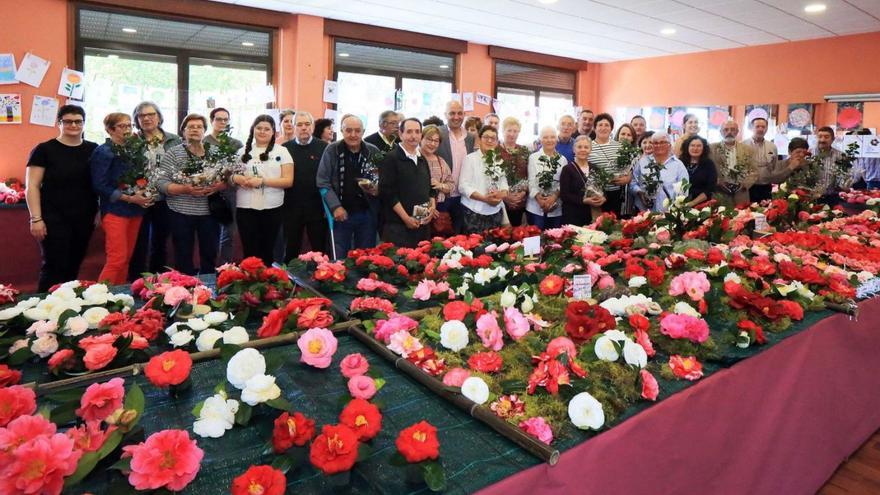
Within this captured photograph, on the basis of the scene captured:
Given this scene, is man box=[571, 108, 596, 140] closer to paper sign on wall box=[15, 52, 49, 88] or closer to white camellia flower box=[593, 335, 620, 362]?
white camellia flower box=[593, 335, 620, 362]

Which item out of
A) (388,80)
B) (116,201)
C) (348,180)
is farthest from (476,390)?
(388,80)

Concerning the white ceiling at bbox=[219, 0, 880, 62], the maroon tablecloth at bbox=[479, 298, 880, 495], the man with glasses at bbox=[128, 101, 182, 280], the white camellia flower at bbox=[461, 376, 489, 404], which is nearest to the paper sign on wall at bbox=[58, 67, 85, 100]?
the white ceiling at bbox=[219, 0, 880, 62]

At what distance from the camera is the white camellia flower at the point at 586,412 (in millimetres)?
1205

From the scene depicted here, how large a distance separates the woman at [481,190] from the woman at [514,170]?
66 millimetres

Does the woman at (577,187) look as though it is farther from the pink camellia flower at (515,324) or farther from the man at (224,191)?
the pink camellia flower at (515,324)

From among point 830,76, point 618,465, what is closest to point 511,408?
point 618,465

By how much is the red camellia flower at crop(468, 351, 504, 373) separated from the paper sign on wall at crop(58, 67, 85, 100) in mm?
5656

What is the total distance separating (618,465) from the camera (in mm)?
1257

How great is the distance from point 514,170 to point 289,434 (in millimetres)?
3100

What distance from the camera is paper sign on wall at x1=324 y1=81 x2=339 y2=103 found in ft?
22.6

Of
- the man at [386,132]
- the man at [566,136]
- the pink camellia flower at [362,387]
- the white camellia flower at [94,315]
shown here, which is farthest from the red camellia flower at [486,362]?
the man at [566,136]

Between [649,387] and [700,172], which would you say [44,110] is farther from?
[649,387]

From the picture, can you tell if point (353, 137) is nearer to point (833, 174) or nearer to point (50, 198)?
point (50, 198)

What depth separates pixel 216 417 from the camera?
1118 mm
